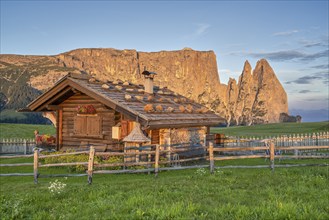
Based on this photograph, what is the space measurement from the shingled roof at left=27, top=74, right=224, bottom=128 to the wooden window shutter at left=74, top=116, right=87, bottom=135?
1.76 m

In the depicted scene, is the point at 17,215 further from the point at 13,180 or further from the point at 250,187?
the point at 13,180

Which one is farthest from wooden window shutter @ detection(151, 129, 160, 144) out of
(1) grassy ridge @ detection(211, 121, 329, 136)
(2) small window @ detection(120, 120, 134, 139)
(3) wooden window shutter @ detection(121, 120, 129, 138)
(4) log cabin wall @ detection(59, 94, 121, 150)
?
(1) grassy ridge @ detection(211, 121, 329, 136)

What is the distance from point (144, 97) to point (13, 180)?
355 inches

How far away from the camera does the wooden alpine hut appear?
55.5ft

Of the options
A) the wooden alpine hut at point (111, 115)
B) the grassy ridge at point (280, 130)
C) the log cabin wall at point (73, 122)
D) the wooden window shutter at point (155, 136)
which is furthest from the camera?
the grassy ridge at point (280, 130)

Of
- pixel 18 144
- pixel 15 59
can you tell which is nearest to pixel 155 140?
pixel 18 144

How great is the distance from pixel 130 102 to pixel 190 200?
1021 cm

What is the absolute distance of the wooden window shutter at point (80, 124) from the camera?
19145 mm

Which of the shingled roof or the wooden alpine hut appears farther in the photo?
the wooden alpine hut

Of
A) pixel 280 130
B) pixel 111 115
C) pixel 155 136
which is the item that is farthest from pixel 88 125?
pixel 280 130

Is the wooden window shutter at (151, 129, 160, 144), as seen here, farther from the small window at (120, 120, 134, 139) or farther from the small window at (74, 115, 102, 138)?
the small window at (74, 115, 102, 138)

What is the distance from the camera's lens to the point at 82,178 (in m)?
14.3

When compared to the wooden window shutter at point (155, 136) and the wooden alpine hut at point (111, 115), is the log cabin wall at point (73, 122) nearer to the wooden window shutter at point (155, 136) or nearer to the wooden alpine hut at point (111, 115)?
the wooden alpine hut at point (111, 115)

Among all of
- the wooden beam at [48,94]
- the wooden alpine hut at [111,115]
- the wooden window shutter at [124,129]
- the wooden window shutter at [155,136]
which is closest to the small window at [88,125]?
the wooden alpine hut at [111,115]
